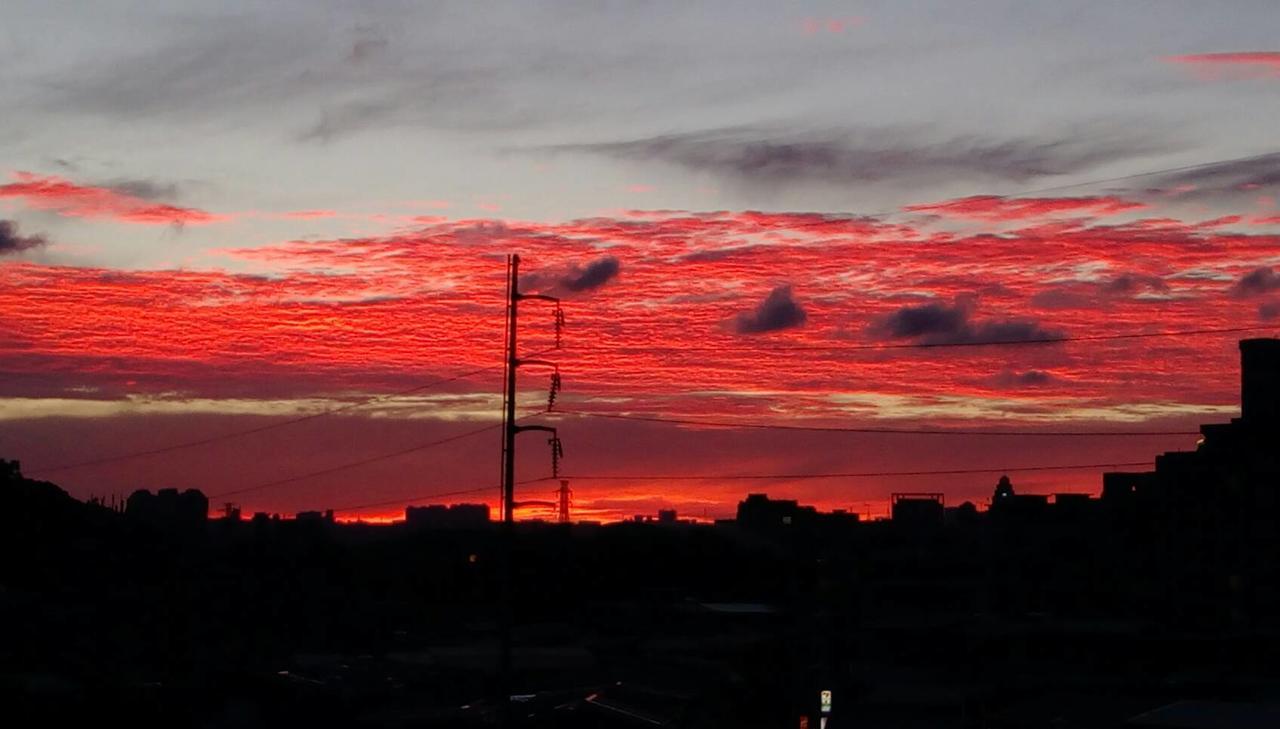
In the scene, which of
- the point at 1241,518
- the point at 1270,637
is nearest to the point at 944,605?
the point at 1241,518

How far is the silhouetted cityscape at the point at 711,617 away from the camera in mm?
49188

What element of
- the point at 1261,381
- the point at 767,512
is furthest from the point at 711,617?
the point at 767,512

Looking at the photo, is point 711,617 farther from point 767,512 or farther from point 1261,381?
point 767,512

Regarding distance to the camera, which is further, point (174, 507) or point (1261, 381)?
point (174, 507)

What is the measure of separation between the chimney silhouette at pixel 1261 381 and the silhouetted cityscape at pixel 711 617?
0.16m

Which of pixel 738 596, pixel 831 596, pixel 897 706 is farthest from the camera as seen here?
pixel 738 596

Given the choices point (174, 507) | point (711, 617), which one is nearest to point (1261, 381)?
point (711, 617)

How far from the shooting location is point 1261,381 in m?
91.6

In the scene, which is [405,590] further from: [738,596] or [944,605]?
[944,605]

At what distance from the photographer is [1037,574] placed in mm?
94062

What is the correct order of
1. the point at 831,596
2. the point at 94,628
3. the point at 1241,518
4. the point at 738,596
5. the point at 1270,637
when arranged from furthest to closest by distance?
the point at 738,596 → the point at 1241,518 → the point at 831,596 → the point at 94,628 → the point at 1270,637

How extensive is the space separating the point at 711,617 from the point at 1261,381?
40.2 meters

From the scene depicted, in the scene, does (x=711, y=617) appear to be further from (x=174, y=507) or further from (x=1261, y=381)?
(x=174, y=507)

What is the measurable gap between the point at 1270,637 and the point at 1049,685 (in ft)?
41.6
